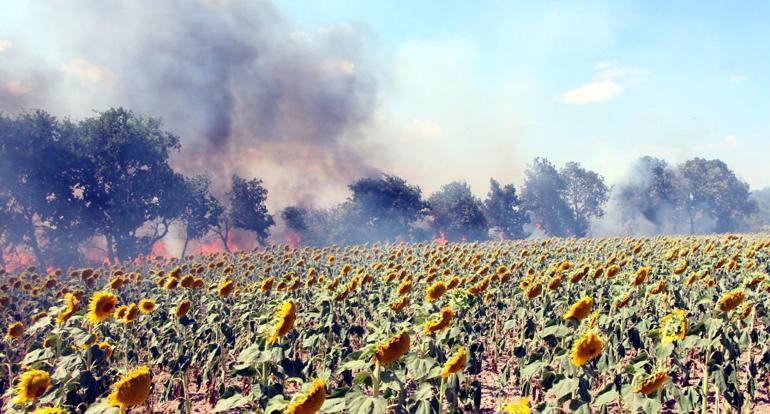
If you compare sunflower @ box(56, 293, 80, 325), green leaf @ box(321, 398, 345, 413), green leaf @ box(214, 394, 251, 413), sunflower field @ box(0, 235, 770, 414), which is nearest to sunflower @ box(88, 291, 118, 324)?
sunflower field @ box(0, 235, 770, 414)

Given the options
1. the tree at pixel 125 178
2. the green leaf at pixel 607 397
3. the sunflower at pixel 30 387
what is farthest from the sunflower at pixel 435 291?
the tree at pixel 125 178

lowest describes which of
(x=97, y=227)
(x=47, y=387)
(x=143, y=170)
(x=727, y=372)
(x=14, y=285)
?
(x=727, y=372)

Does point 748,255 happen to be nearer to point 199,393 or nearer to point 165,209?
point 199,393

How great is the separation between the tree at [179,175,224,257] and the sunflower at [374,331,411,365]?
156 ft

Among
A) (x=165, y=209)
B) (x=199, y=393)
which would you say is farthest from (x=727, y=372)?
(x=165, y=209)

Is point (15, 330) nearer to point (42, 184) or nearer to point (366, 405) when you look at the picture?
point (366, 405)

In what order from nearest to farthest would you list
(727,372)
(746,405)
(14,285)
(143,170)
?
1. (727,372)
2. (746,405)
3. (14,285)
4. (143,170)

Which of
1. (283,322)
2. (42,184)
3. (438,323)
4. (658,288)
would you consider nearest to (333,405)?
(283,322)

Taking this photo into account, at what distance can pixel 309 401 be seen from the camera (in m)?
3.04

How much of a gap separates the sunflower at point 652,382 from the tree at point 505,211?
68947 mm

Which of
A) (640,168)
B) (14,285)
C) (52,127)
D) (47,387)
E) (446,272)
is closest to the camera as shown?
(47,387)

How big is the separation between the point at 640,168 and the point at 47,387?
11257cm

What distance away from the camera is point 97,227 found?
44688 millimetres

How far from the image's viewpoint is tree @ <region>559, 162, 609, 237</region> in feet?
279
